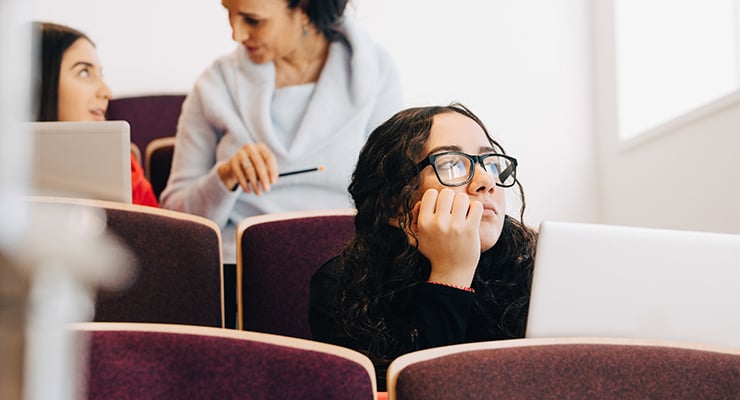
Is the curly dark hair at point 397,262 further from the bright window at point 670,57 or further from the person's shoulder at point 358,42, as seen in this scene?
the bright window at point 670,57

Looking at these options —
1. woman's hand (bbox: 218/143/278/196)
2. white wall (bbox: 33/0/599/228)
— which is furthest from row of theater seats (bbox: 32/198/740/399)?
white wall (bbox: 33/0/599/228)

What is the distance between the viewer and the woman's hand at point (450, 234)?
866mm

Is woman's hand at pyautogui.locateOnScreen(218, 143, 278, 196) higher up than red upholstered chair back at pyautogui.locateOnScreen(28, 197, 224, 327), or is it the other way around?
woman's hand at pyautogui.locateOnScreen(218, 143, 278, 196)

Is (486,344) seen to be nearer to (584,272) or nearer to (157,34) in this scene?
(584,272)

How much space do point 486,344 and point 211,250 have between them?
566 mm

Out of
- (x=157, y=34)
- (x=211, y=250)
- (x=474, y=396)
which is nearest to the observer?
(x=474, y=396)

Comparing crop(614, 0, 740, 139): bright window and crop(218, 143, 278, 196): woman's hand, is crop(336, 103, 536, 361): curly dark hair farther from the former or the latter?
crop(614, 0, 740, 139): bright window

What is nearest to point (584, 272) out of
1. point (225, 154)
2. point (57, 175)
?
point (57, 175)

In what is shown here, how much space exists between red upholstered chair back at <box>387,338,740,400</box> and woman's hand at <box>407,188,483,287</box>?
278 millimetres

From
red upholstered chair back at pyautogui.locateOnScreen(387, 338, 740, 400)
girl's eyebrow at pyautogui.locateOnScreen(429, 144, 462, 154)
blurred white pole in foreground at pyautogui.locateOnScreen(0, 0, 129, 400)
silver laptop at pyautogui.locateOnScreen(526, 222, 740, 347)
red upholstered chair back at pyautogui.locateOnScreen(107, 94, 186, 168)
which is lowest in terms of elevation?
red upholstered chair back at pyautogui.locateOnScreen(387, 338, 740, 400)

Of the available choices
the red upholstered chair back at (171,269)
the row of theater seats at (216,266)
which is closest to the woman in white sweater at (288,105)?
the row of theater seats at (216,266)

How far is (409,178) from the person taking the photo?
978 millimetres

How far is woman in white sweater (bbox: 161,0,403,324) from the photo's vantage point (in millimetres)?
1661

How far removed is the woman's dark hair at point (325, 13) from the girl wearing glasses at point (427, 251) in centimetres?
76
